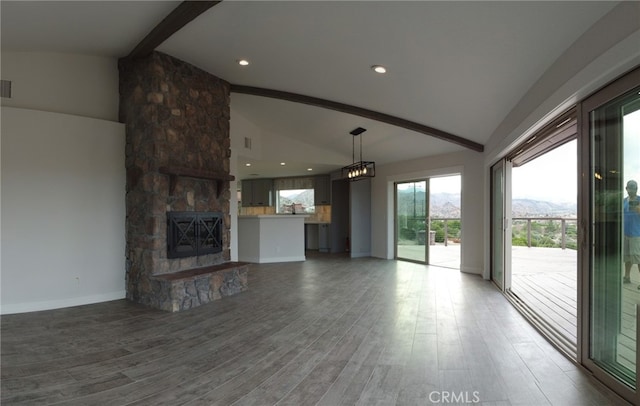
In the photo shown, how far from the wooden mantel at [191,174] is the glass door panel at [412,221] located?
4.38 m

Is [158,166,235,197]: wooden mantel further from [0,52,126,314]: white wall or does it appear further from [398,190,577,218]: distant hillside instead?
[398,190,577,218]: distant hillside

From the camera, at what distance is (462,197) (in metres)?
6.28

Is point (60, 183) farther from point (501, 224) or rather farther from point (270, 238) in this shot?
point (501, 224)

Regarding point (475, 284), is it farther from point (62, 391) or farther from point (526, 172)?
point (62, 391)

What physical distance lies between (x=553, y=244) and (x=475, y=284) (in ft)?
16.2

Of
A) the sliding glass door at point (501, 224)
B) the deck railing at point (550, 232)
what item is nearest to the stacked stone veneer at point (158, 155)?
the sliding glass door at point (501, 224)

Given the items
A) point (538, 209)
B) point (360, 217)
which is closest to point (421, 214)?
point (360, 217)

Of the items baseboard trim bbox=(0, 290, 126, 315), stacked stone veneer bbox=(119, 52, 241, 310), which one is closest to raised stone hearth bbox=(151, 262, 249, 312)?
stacked stone veneer bbox=(119, 52, 241, 310)

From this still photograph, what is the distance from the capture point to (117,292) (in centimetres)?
435

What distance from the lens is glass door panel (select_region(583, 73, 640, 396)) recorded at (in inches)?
78.9

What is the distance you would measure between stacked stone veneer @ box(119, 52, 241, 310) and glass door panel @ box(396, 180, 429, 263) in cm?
455

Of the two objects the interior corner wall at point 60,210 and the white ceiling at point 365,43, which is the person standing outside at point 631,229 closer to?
the white ceiling at point 365,43
